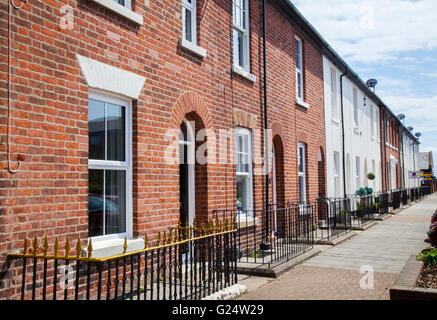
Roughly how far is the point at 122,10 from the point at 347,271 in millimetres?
5813

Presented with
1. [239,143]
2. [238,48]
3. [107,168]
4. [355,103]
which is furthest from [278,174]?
[355,103]

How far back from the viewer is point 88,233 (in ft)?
17.7

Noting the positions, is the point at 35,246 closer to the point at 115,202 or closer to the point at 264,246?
the point at 115,202

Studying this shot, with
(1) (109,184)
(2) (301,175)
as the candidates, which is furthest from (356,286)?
(2) (301,175)

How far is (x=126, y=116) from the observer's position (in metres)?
6.04

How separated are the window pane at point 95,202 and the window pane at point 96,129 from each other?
0.25 meters

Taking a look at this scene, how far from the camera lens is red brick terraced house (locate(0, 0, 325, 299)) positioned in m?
4.45

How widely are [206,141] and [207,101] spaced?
79 cm

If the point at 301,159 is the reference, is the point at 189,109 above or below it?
above

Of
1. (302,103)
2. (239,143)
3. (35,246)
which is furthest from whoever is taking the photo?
(302,103)

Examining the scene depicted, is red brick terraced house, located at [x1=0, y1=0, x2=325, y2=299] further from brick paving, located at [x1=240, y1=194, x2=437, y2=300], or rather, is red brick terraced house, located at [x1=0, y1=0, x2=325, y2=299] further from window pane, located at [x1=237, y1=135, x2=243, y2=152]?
brick paving, located at [x1=240, y1=194, x2=437, y2=300]

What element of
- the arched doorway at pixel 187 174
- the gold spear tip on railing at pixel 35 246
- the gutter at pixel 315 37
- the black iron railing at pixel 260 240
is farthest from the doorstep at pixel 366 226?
the gold spear tip on railing at pixel 35 246

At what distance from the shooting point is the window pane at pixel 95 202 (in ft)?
17.9

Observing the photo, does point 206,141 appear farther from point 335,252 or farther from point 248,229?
point 335,252
